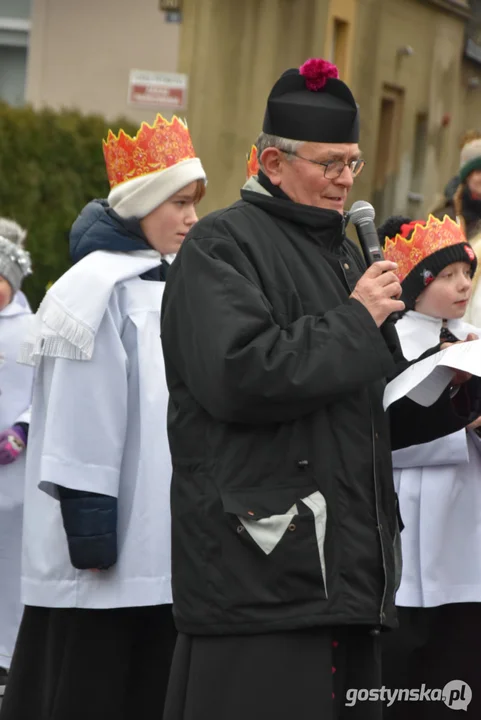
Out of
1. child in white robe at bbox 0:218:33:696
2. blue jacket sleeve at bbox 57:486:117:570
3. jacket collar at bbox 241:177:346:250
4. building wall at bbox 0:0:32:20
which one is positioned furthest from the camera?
building wall at bbox 0:0:32:20

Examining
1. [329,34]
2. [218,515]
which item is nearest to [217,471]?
[218,515]

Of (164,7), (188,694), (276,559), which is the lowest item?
(188,694)

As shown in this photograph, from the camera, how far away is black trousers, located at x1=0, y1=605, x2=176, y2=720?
532 cm

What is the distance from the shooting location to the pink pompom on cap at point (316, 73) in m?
4.08

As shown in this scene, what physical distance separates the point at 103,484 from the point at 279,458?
1.53 meters

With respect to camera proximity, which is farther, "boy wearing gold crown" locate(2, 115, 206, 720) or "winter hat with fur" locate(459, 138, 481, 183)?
"winter hat with fur" locate(459, 138, 481, 183)

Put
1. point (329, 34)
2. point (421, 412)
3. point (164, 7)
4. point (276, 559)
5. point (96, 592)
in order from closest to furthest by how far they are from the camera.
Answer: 1. point (276, 559)
2. point (421, 412)
3. point (96, 592)
4. point (164, 7)
5. point (329, 34)

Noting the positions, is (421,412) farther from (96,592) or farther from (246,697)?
(96,592)

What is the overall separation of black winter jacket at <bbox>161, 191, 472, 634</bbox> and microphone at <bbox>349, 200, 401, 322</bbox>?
118 millimetres

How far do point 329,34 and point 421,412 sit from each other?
17.9 meters

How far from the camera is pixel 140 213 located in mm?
5535

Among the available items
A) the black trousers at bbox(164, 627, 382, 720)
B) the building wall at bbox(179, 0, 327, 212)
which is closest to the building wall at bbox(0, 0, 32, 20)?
the building wall at bbox(179, 0, 327, 212)

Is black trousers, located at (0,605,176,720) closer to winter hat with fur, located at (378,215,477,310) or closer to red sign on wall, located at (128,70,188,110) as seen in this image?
winter hat with fur, located at (378,215,477,310)

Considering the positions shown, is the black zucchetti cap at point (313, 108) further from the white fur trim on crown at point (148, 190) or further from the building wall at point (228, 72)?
the building wall at point (228, 72)
